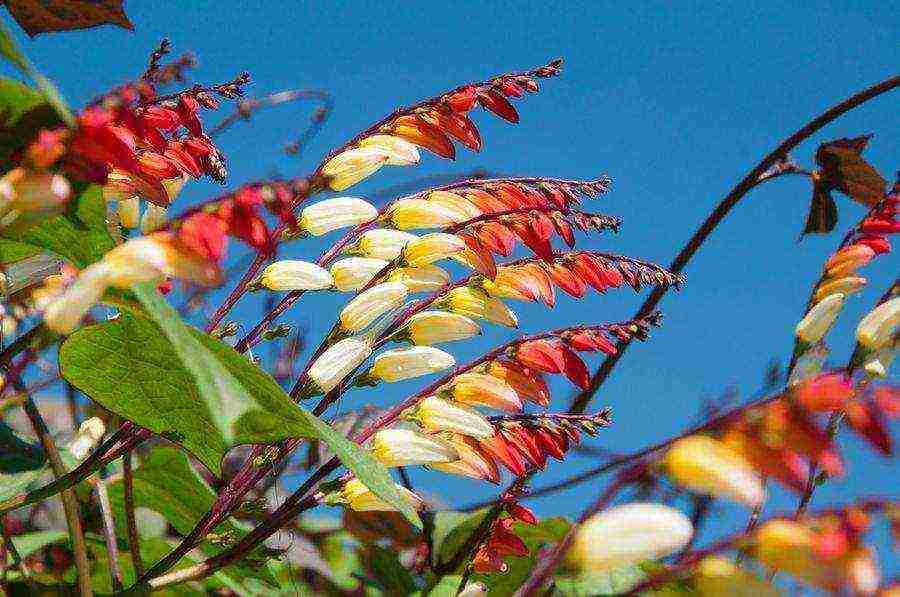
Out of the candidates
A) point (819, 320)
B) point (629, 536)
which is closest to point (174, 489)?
point (819, 320)

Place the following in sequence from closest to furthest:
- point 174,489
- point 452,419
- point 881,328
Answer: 1. point 881,328
2. point 452,419
3. point 174,489

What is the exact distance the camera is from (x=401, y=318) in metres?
0.80

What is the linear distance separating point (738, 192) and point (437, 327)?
33cm

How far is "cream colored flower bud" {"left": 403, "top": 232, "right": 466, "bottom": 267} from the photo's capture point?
75cm

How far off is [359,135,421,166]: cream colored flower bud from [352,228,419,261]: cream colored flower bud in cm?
5

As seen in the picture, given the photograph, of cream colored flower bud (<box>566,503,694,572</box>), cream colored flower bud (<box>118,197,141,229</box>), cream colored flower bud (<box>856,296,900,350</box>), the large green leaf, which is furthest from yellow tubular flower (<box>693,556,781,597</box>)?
cream colored flower bud (<box>118,197,141,229</box>)

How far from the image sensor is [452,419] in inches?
28.1

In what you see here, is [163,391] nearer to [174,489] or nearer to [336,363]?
[336,363]

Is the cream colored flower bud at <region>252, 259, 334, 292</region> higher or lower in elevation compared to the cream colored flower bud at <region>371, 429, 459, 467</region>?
higher

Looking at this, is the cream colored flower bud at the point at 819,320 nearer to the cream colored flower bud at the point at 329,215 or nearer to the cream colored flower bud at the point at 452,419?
the cream colored flower bud at the point at 452,419

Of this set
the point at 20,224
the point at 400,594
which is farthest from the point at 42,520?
the point at 20,224

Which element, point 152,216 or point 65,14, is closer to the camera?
point 65,14

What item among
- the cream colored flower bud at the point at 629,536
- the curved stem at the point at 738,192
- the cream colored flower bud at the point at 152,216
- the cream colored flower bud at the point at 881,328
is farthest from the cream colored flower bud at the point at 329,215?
the cream colored flower bud at the point at 629,536

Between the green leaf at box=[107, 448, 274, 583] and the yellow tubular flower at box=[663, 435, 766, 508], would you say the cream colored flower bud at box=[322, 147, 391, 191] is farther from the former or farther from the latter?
the yellow tubular flower at box=[663, 435, 766, 508]
